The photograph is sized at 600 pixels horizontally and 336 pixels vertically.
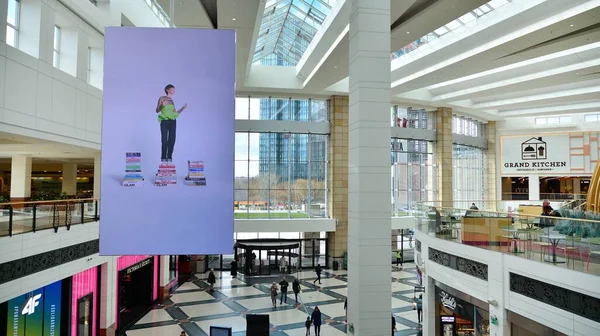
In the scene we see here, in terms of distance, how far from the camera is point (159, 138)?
6.03 m

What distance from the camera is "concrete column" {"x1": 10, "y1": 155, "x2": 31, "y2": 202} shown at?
533 inches

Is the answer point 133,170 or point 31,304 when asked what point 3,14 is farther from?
point 31,304

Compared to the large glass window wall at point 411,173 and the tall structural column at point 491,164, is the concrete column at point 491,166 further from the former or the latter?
the large glass window wall at point 411,173

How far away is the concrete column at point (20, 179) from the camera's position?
13531 mm

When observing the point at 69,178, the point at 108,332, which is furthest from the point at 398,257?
the point at 69,178

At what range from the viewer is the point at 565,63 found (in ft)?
54.2

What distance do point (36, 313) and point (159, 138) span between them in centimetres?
646

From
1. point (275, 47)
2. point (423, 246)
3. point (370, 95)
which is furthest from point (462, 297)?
point (275, 47)

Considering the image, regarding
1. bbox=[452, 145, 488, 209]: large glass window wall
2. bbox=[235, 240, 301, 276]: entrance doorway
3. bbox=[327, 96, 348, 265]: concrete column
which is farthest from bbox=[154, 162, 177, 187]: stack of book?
bbox=[452, 145, 488, 209]: large glass window wall

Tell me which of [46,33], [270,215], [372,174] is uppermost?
[46,33]

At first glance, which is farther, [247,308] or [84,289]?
[247,308]

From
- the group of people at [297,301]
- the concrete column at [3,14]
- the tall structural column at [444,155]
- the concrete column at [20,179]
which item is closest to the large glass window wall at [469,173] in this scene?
the tall structural column at [444,155]

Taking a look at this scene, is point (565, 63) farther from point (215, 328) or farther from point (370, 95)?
point (215, 328)

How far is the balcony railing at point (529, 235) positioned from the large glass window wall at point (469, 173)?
726 inches
